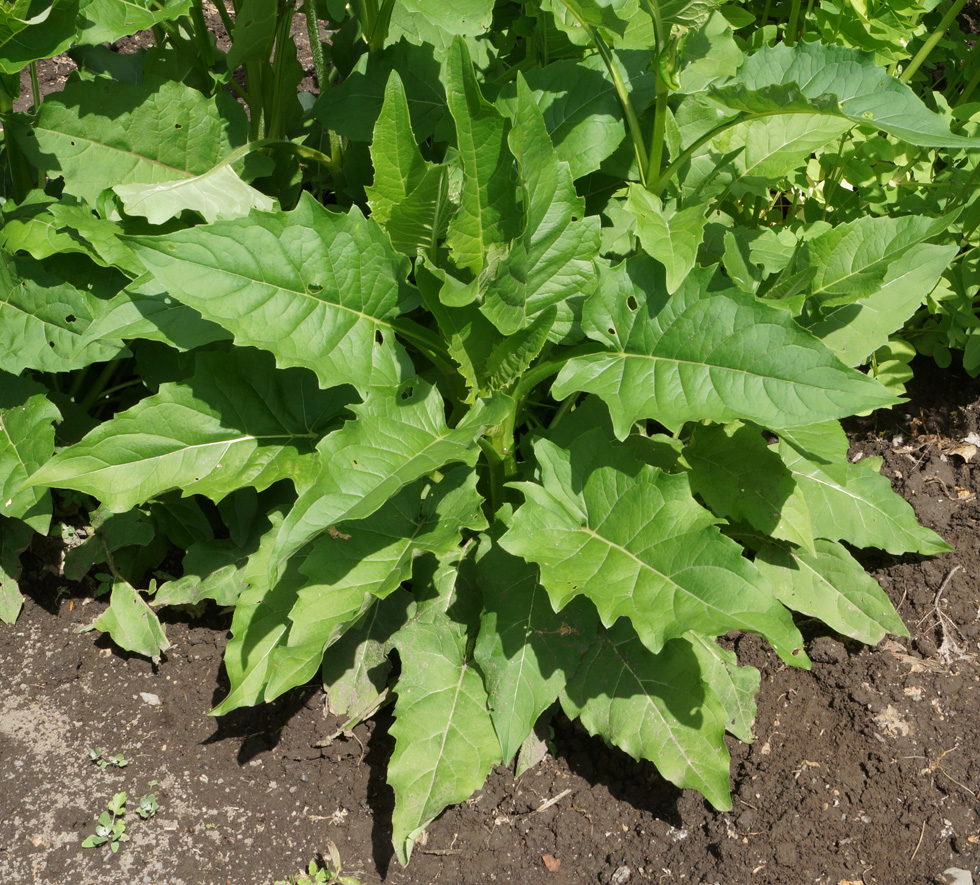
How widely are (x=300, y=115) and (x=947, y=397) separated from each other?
2.30 metres

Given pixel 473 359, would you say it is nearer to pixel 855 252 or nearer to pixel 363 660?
pixel 363 660

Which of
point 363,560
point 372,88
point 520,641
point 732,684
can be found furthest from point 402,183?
point 732,684

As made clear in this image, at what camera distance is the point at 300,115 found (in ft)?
9.20

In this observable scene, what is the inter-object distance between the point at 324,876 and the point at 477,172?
1.66m

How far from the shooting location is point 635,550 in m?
1.97

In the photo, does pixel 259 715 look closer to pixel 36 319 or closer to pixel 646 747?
pixel 646 747

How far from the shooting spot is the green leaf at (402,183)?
6.37 ft

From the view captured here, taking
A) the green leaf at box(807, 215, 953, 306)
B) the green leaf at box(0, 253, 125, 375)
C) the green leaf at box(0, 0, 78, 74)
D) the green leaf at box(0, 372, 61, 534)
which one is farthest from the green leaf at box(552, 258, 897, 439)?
the green leaf at box(0, 0, 78, 74)

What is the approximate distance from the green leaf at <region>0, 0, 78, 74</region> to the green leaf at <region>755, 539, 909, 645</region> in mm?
2202

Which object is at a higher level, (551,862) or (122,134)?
(122,134)

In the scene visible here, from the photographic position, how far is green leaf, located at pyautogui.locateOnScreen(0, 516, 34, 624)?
2496 mm

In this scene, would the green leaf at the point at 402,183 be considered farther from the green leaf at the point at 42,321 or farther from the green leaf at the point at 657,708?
the green leaf at the point at 657,708

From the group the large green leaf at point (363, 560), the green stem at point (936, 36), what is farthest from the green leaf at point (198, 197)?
the green stem at point (936, 36)

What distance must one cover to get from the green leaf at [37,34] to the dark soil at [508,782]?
146cm
